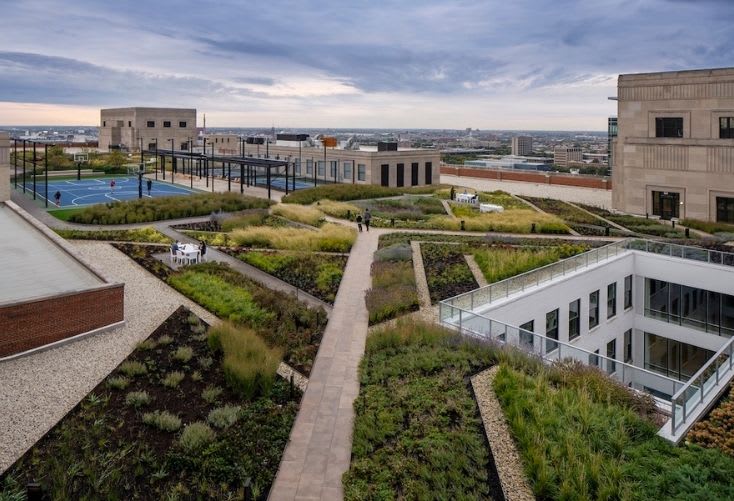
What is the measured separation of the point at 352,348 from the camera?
18062 millimetres

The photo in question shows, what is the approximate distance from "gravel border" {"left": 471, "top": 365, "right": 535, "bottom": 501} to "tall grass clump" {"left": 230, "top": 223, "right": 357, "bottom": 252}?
1664 cm

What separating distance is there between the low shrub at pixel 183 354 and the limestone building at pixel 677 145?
41.7 meters

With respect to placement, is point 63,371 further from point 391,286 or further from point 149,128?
point 149,128

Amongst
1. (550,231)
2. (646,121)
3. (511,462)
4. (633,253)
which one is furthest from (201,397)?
(646,121)

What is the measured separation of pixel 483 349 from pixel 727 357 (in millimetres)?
6658

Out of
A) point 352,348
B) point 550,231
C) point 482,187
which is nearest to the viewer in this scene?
point 352,348

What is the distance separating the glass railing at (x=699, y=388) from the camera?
1263 centimetres

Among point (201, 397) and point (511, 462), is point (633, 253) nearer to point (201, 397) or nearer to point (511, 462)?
point (511, 462)

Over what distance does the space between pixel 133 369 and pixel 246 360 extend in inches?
121

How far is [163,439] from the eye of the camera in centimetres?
1274

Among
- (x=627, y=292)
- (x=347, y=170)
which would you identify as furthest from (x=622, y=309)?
(x=347, y=170)

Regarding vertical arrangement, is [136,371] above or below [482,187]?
below

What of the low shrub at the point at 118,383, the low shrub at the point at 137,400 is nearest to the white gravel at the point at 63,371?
the low shrub at the point at 118,383

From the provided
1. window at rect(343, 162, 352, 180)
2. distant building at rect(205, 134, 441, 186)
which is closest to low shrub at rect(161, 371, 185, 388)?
distant building at rect(205, 134, 441, 186)
